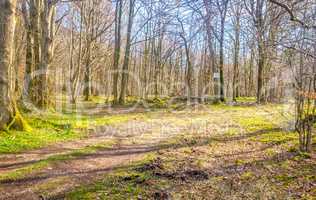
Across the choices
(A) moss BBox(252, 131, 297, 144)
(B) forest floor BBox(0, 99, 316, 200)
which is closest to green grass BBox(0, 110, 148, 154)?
(B) forest floor BBox(0, 99, 316, 200)

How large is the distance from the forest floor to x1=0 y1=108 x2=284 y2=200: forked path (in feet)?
0.05

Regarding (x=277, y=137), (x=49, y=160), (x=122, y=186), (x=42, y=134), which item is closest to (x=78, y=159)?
(x=49, y=160)

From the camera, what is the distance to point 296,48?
6.63 metres

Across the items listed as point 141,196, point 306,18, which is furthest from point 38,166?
point 306,18

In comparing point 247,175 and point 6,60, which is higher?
point 6,60

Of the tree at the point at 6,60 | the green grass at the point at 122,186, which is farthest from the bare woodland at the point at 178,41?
the green grass at the point at 122,186

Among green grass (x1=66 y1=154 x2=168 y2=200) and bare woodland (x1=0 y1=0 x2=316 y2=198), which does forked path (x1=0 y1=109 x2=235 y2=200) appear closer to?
green grass (x1=66 y1=154 x2=168 y2=200)

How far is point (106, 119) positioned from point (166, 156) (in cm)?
631

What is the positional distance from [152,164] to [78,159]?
1.59 metres

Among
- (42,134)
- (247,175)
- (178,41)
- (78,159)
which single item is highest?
(178,41)

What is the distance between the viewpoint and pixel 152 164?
5910 millimetres

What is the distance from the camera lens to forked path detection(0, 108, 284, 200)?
4609 millimetres

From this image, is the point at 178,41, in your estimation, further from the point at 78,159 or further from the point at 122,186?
the point at 122,186

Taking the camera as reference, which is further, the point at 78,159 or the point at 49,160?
the point at 78,159
